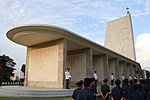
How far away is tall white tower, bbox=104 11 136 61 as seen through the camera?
3369cm

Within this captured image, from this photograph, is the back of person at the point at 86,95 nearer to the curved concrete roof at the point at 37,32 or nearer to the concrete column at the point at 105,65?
the curved concrete roof at the point at 37,32

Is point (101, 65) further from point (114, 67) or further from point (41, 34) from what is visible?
point (41, 34)

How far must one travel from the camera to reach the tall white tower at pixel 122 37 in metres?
33.7

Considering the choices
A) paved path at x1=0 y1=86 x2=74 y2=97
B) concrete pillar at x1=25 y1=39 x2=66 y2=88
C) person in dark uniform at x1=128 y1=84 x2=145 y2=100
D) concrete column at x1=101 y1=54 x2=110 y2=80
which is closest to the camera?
person in dark uniform at x1=128 y1=84 x2=145 y2=100

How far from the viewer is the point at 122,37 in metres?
34.7

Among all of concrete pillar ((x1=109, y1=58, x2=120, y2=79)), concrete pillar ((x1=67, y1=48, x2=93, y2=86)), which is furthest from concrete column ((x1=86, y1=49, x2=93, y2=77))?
concrete pillar ((x1=109, y1=58, x2=120, y2=79))

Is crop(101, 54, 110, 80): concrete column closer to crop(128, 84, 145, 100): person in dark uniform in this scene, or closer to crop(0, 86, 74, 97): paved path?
crop(0, 86, 74, 97): paved path

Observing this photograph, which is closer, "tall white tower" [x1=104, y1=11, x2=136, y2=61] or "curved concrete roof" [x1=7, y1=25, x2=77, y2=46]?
"curved concrete roof" [x1=7, y1=25, x2=77, y2=46]

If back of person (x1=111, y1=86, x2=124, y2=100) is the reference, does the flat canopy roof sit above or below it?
above

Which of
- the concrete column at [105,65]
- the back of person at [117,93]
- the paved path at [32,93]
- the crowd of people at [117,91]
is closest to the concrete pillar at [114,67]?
the concrete column at [105,65]

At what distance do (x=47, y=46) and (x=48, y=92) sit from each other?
19.0 ft

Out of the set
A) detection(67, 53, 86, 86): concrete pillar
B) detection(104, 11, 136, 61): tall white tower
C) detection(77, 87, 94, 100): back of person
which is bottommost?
detection(77, 87, 94, 100): back of person

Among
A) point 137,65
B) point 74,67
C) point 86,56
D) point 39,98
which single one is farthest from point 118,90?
point 137,65

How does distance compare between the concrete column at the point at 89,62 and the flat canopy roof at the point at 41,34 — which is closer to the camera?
the flat canopy roof at the point at 41,34
